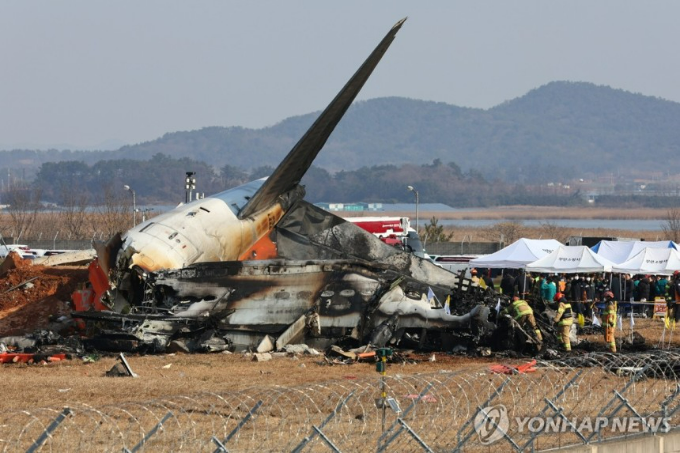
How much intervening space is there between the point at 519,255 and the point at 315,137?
20.0m

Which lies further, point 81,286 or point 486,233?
point 486,233

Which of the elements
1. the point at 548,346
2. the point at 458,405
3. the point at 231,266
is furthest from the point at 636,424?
the point at 231,266

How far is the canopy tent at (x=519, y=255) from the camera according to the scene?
176 feet

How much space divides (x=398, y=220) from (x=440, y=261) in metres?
4.04

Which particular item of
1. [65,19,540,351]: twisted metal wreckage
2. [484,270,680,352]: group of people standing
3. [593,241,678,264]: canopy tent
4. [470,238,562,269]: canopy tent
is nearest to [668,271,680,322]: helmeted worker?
[484,270,680,352]: group of people standing

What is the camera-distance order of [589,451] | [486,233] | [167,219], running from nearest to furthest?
[589,451]
[167,219]
[486,233]

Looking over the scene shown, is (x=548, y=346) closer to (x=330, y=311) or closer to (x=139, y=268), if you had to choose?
(x=330, y=311)

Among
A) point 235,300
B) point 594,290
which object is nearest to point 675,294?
point 594,290

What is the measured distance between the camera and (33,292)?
133ft

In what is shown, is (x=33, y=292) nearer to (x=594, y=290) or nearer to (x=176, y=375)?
(x=176, y=375)

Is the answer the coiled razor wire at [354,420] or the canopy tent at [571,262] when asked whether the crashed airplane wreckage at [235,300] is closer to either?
the coiled razor wire at [354,420]

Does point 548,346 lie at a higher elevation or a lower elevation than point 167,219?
lower

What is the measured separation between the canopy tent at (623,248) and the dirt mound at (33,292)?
1047 inches

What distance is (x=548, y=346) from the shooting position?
3234 centimetres
